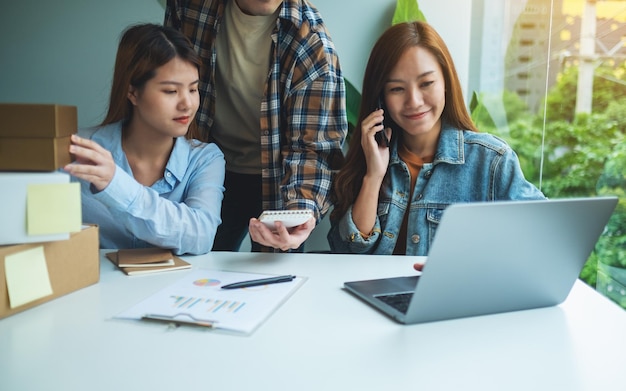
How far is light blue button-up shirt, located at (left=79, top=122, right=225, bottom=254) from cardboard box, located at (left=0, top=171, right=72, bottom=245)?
0.22 m

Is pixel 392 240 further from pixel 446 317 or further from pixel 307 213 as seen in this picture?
pixel 446 317

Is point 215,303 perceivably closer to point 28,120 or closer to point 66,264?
point 66,264

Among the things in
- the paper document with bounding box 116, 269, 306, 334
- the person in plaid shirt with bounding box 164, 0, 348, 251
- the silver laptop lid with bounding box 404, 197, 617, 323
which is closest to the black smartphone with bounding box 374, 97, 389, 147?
Result: the person in plaid shirt with bounding box 164, 0, 348, 251

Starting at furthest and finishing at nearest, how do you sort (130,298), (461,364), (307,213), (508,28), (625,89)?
(508,28) < (625,89) < (307,213) < (130,298) < (461,364)

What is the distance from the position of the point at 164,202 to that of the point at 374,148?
1.92 ft

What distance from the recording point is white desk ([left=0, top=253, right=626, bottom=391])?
72cm

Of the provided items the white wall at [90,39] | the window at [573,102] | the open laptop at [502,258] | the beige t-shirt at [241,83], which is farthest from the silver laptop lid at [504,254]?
the white wall at [90,39]

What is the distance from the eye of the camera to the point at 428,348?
81cm

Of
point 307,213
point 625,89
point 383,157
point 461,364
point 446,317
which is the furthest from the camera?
point 383,157

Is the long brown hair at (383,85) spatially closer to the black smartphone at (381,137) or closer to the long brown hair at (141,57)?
the black smartphone at (381,137)

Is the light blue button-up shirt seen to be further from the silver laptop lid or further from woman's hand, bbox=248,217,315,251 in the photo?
the silver laptop lid

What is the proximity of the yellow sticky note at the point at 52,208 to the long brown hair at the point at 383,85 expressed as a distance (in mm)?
814

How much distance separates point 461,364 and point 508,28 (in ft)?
6.29

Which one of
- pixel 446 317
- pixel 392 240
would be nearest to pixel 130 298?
pixel 446 317
